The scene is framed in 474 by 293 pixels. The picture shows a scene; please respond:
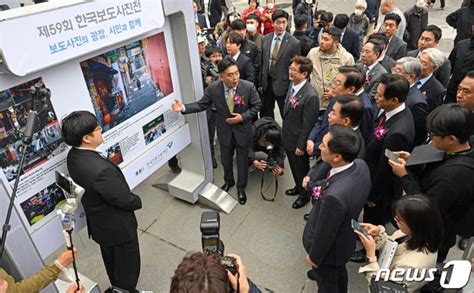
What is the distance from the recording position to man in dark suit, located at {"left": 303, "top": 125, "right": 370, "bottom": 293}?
6.96ft

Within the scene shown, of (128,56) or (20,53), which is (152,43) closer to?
(128,56)

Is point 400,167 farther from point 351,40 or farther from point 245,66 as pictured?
point 351,40

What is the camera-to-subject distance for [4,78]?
1.93 m

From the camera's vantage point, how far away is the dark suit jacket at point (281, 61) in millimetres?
4602

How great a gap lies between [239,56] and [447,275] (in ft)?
11.6

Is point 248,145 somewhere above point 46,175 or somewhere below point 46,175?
below

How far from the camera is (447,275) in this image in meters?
1.47

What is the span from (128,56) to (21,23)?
957 mm

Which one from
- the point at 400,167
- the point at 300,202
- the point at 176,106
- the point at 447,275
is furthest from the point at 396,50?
the point at 447,275

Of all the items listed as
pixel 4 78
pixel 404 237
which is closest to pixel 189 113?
pixel 4 78

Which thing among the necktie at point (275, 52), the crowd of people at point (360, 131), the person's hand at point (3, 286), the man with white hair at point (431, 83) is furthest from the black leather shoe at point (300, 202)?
the person's hand at point (3, 286)

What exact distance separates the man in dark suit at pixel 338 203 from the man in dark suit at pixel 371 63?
5.85 feet

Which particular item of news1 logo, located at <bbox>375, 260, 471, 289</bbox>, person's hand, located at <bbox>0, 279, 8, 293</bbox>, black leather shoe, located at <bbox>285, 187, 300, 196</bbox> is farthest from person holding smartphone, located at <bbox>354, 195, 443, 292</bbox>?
black leather shoe, located at <bbox>285, 187, 300, 196</bbox>

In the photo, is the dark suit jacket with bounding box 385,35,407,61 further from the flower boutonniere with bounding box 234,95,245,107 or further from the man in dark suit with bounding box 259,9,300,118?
the flower boutonniere with bounding box 234,95,245,107
